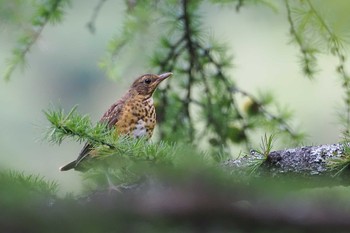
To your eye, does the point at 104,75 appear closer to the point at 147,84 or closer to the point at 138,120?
the point at 147,84

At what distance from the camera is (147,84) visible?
3.10m

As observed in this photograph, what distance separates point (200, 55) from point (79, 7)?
546 centimetres

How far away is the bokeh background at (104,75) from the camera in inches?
154

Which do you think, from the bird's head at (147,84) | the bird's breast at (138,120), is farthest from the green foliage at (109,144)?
the bird's head at (147,84)

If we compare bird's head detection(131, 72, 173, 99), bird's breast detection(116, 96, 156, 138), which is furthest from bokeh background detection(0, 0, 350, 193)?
bird's breast detection(116, 96, 156, 138)

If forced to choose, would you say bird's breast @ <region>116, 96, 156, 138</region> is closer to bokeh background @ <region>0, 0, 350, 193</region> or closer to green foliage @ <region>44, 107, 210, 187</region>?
bokeh background @ <region>0, 0, 350, 193</region>

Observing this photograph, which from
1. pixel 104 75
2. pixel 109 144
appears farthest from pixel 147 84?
pixel 104 75

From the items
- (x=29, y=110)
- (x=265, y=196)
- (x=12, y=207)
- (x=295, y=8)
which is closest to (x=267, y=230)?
(x=265, y=196)

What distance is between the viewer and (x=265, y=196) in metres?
0.76

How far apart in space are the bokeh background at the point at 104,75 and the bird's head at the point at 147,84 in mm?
41

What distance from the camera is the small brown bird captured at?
2943mm

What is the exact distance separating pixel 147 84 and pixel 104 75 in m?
6.99

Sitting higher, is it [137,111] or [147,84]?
[147,84]

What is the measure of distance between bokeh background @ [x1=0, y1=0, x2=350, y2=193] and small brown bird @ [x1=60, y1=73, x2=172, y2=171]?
69mm
